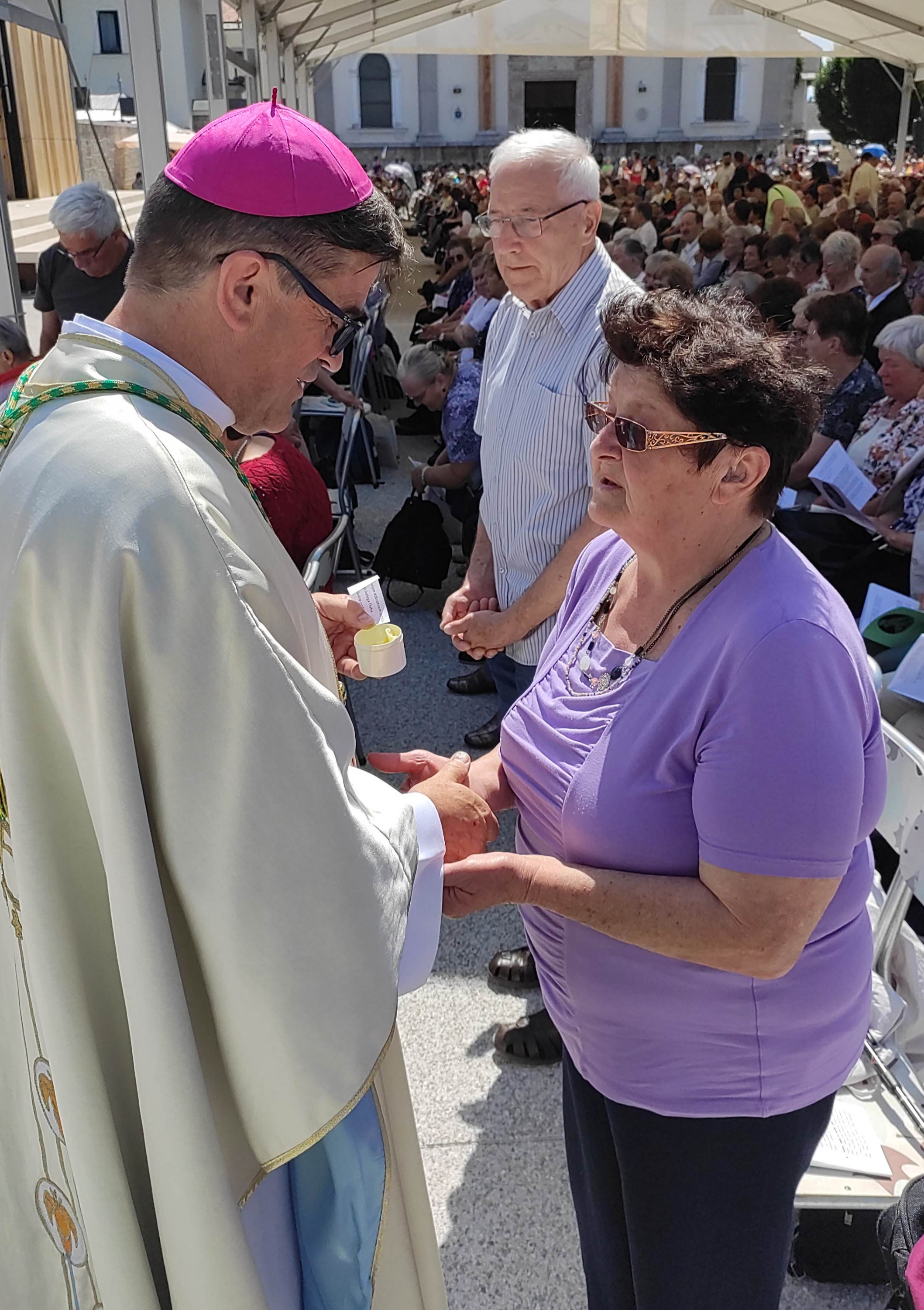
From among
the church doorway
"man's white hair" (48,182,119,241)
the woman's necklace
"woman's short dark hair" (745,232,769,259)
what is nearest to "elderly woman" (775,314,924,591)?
the woman's necklace

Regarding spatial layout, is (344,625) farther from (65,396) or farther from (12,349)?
(12,349)

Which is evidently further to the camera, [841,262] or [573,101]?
[573,101]

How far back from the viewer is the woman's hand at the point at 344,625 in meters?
1.97

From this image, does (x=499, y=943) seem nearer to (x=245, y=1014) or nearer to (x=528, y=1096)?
(x=528, y=1096)

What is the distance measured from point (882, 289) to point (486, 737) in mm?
5049

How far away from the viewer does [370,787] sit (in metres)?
1.25

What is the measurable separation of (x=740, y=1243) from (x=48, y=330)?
18.0 ft

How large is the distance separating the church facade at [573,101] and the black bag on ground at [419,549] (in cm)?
4993

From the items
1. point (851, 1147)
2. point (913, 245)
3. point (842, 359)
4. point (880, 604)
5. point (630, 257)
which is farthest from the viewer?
point (630, 257)

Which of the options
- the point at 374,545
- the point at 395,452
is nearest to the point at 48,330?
the point at 374,545

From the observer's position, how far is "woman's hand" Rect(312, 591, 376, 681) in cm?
197

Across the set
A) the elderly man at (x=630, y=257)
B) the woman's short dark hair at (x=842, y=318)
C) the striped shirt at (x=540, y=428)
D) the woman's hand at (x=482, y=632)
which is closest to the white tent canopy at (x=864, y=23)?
the elderly man at (x=630, y=257)

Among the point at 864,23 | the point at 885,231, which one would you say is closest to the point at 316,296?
the point at 885,231

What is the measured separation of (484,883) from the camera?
53.6 inches
